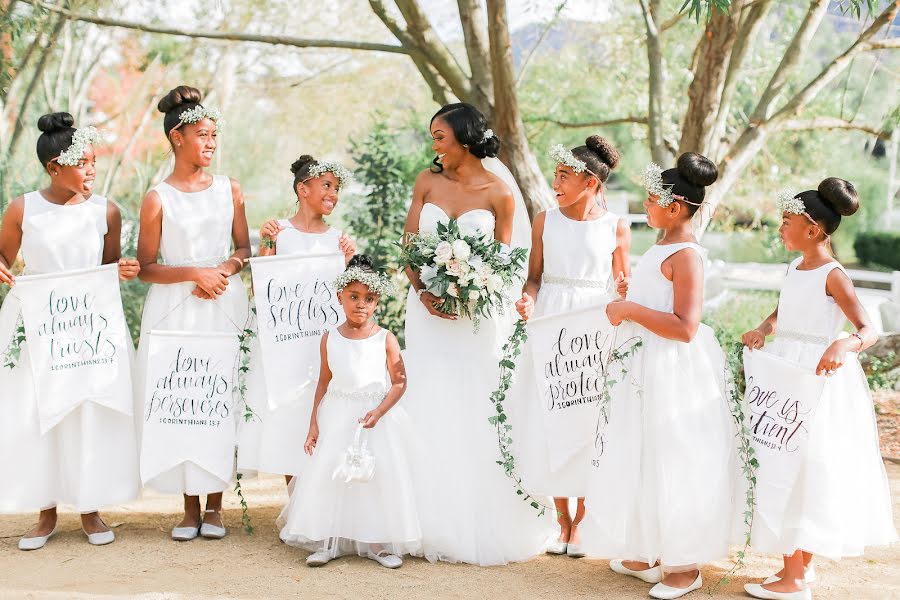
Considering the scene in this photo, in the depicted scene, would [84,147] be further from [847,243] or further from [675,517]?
[847,243]

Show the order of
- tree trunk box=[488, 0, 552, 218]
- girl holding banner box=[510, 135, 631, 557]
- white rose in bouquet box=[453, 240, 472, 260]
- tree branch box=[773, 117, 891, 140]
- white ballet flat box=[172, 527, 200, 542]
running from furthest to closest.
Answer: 1. tree branch box=[773, 117, 891, 140]
2. tree trunk box=[488, 0, 552, 218]
3. white ballet flat box=[172, 527, 200, 542]
4. girl holding banner box=[510, 135, 631, 557]
5. white rose in bouquet box=[453, 240, 472, 260]

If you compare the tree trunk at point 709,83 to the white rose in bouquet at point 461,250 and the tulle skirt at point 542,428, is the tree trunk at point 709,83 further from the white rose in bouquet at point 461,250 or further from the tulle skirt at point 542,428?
the white rose in bouquet at point 461,250

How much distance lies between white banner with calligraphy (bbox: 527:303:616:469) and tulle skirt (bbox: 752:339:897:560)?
0.90m

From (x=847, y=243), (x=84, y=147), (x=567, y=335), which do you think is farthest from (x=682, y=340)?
(x=847, y=243)

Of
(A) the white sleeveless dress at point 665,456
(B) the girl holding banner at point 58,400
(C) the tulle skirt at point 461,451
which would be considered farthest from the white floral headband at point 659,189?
(B) the girl holding banner at point 58,400

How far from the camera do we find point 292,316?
16.0 ft

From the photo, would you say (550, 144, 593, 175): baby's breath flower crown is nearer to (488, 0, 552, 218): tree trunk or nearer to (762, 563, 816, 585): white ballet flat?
(762, 563, 816, 585): white ballet flat

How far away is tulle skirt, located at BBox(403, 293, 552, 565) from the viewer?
15.2 ft

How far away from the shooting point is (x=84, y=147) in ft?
15.5

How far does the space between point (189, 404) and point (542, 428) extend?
182 centimetres

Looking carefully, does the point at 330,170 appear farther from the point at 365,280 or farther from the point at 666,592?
the point at 666,592

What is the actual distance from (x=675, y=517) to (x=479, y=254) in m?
1.52

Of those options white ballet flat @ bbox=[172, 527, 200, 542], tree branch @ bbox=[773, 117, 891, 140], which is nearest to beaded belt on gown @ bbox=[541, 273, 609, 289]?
white ballet flat @ bbox=[172, 527, 200, 542]

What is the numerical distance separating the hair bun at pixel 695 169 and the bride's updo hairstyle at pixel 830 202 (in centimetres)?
42
